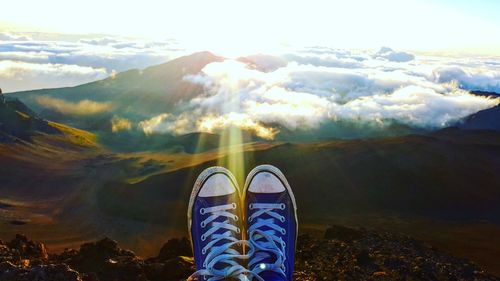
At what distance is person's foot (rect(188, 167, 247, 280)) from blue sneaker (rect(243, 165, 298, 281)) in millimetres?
180

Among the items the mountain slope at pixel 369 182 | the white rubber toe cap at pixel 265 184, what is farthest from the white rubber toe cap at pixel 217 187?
the mountain slope at pixel 369 182

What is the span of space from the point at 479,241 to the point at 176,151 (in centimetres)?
6686

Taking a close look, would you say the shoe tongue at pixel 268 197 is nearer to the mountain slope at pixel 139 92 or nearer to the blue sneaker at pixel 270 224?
the blue sneaker at pixel 270 224

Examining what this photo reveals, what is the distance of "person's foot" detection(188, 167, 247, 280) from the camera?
4984mm

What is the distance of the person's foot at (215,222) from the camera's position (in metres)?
4.98

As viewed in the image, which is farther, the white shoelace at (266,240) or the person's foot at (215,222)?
the person's foot at (215,222)

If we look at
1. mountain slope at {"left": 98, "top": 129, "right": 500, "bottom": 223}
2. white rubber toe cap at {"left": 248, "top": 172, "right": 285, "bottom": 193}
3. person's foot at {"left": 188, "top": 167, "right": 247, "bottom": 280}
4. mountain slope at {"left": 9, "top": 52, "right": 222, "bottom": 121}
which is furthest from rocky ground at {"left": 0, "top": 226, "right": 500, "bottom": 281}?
mountain slope at {"left": 9, "top": 52, "right": 222, "bottom": 121}

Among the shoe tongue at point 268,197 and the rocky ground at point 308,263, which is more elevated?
the shoe tongue at point 268,197

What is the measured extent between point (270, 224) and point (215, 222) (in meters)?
0.65

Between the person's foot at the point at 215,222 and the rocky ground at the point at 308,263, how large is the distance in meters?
1.00

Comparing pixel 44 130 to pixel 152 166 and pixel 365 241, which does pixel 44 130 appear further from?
pixel 365 241

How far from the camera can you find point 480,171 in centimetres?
5897

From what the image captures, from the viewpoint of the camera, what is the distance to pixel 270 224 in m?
5.70

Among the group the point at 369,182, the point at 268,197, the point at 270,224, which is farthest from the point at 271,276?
the point at 369,182
